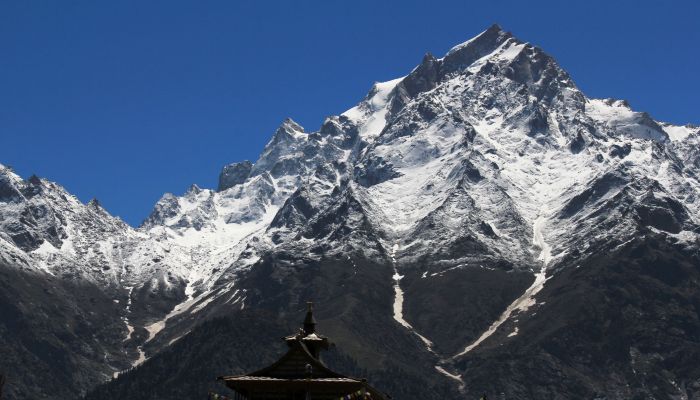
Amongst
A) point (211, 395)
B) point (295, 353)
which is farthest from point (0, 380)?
point (295, 353)

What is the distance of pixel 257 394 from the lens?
40.7 metres

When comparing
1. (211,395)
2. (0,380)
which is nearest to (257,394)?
(211,395)

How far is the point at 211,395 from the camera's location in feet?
130

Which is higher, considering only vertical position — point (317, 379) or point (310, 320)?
point (310, 320)

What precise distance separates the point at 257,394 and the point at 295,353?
5.99ft

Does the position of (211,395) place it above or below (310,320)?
below

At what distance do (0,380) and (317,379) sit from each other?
923cm

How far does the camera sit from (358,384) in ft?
130

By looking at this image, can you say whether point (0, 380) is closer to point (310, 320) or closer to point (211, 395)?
point (211, 395)

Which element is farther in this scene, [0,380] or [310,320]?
[310,320]

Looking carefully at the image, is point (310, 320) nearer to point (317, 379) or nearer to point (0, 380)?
point (317, 379)

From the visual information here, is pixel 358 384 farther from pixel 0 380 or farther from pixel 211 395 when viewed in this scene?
pixel 0 380

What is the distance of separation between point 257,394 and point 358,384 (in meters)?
3.22

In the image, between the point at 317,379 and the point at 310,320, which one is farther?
the point at 310,320
